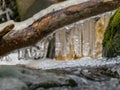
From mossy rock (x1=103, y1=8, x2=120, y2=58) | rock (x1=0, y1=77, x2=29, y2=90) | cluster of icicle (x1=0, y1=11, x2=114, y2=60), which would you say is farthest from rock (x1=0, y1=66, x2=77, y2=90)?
cluster of icicle (x1=0, y1=11, x2=114, y2=60)

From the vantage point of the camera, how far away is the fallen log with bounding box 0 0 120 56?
527 centimetres

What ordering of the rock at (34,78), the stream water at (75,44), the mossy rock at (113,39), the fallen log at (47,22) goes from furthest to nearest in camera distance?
the stream water at (75,44)
the fallen log at (47,22)
the mossy rock at (113,39)
the rock at (34,78)

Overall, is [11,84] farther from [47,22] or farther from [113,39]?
[47,22]

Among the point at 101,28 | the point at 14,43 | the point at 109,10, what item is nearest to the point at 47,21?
the point at 14,43

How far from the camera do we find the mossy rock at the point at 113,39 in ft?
14.9

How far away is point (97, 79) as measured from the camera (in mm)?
3641

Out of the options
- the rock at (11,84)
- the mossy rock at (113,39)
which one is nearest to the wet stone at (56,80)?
the rock at (11,84)

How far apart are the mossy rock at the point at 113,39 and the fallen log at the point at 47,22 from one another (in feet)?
2.11

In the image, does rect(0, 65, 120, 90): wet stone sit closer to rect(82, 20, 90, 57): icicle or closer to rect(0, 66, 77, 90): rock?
rect(0, 66, 77, 90): rock

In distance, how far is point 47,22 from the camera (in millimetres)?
5305

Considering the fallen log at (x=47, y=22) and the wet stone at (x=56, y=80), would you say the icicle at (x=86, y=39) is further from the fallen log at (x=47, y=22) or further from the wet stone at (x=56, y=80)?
the wet stone at (x=56, y=80)

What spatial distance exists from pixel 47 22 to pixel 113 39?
974 mm

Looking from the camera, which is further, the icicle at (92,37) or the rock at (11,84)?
the icicle at (92,37)

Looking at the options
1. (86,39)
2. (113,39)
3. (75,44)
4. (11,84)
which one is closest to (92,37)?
(86,39)
